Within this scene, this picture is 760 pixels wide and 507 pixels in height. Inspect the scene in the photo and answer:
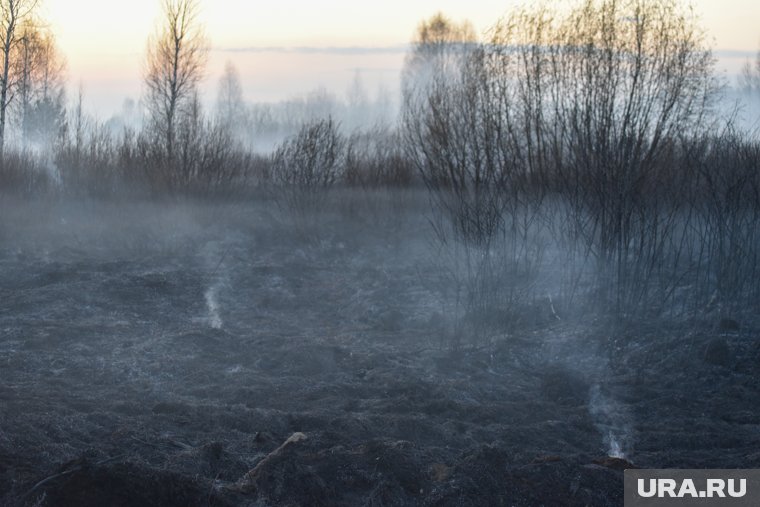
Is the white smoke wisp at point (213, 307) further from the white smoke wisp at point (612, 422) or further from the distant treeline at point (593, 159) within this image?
the white smoke wisp at point (612, 422)

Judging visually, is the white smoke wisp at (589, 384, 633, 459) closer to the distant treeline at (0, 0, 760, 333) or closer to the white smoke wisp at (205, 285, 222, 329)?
the distant treeline at (0, 0, 760, 333)

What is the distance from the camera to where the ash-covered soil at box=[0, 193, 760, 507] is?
16.7 ft

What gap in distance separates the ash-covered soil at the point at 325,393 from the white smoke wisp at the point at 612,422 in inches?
0.8

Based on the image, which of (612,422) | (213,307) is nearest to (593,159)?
(612,422)

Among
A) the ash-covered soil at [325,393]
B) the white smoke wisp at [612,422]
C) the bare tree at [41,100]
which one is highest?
the bare tree at [41,100]

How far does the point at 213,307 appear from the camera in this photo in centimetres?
1165

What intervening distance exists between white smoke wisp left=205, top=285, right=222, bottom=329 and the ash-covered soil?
0.05 metres

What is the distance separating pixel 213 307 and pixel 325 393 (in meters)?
4.66

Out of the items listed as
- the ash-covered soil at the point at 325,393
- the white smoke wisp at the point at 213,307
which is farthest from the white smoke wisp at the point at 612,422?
the white smoke wisp at the point at 213,307

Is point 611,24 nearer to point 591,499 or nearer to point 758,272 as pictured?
point 758,272

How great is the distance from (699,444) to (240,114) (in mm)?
62471

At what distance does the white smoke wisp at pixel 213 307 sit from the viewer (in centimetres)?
1070

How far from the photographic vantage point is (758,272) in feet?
34.8

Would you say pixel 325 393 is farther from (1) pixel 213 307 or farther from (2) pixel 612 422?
(1) pixel 213 307
